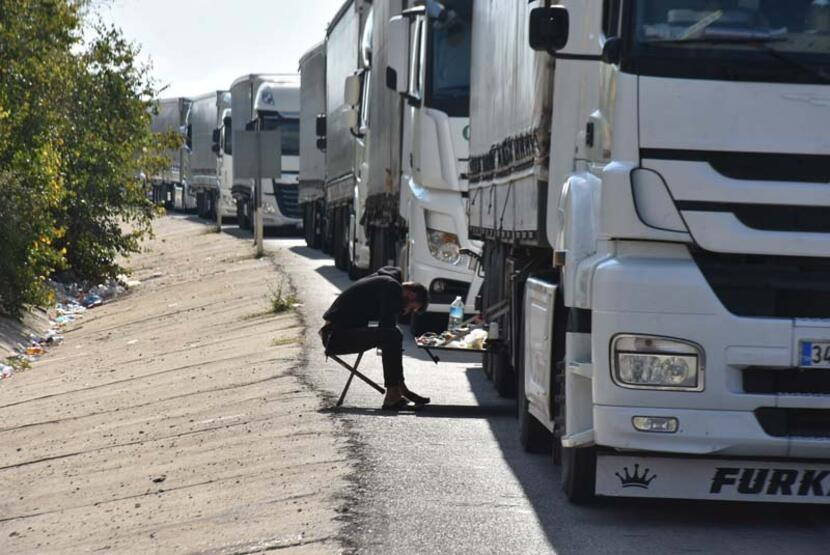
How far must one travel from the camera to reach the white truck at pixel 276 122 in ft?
150

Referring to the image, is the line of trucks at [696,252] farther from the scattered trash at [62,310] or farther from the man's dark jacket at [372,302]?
the scattered trash at [62,310]

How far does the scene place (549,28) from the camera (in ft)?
29.0

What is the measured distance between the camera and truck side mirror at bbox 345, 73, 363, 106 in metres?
27.5

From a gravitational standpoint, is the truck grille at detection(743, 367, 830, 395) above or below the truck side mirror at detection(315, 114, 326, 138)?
below

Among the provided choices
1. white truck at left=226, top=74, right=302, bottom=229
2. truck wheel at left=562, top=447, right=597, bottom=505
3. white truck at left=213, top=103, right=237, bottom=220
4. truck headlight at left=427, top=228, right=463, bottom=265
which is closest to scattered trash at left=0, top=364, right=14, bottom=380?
truck headlight at left=427, top=228, right=463, bottom=265

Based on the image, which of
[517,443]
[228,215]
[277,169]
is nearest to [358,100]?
[277,169]

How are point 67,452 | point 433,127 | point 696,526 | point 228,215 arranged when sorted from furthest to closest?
point 228,215, point 433,127, point 67,452, point 696,526

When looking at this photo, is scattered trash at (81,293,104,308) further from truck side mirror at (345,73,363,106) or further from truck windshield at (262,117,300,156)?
truck windshield at (262,117,300,156)

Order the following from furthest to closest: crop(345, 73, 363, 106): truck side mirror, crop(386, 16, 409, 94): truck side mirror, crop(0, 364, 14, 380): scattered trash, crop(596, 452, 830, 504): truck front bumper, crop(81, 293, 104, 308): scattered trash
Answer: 1. crop(81, 293, 104, 308): scattered trash
2. crop(345, 73, 363, 106): truck side mirror
3. crop(0, 364, 14, 380): scattered trash
4. crop(386, 16, 409, 94): truck side mirror
5. crop(596, 452, 830, 504): truck front bumper

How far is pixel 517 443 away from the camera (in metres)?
11.8

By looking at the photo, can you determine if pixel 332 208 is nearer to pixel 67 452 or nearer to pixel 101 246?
pixel 101 246

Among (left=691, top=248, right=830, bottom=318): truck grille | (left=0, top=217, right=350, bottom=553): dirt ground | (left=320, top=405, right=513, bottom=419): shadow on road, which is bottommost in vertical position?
(left=0, top=217, right=350, bottom=553): dirt ground

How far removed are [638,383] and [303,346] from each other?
10594mm

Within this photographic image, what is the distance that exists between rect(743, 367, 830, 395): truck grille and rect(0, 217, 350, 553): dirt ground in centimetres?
206
